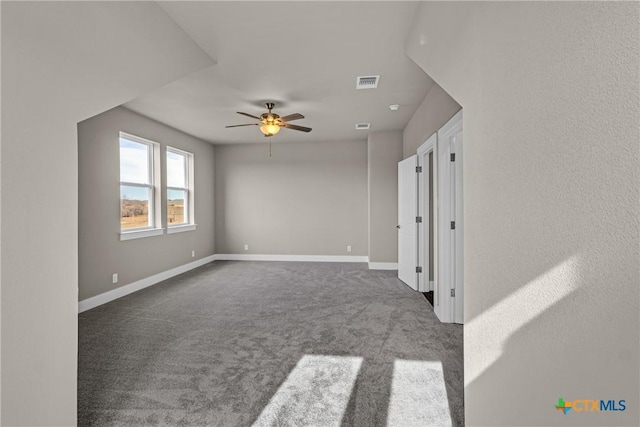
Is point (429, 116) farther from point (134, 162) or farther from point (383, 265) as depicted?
point (134, 162)

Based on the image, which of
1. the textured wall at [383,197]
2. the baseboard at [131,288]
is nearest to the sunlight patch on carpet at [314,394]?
the baseboard at [131,288]

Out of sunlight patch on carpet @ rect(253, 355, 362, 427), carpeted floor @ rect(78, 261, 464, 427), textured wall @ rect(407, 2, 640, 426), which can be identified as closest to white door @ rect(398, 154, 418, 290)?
carpeted floor @ rect(78, 261, 464, 427)

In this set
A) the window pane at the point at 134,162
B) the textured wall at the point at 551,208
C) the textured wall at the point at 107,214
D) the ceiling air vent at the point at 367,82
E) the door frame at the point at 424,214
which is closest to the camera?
the textured wall at the point at 551,208

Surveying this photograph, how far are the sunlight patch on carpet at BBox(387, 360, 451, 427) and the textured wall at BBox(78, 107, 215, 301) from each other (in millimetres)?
3821

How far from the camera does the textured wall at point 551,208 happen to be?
74 cm

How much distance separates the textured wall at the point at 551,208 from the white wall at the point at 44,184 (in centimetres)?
192

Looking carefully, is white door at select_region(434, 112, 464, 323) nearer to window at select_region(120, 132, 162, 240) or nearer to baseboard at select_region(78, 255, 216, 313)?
baseboard at select_region(78, 255, 216, 313)

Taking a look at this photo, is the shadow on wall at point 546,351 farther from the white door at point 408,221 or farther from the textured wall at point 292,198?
the textured wall at point 292,198

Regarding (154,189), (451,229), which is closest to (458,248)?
(451,229)

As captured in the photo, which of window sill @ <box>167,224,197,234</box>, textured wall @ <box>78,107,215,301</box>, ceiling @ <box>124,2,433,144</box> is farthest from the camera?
window sill @ <box>167,224,197,234</box>

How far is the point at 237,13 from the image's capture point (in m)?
2.38

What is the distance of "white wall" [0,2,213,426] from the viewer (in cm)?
136

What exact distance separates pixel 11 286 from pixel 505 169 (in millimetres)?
2094

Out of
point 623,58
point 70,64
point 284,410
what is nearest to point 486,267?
point 623,58
